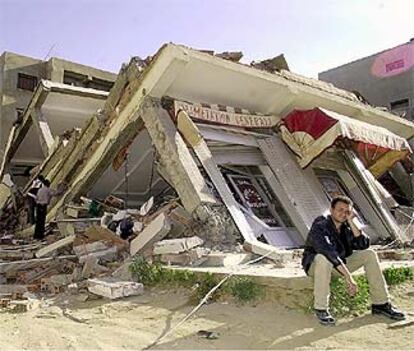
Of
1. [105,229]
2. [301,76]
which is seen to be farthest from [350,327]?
[301,76]

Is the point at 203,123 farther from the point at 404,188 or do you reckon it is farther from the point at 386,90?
the point at 386,90

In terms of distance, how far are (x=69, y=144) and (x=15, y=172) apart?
7.08 meters

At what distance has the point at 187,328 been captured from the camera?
4367 mm

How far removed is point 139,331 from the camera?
434 cm

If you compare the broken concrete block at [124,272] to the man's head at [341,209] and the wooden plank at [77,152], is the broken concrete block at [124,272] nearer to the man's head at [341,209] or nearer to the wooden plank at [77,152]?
the man's head at [341,209]

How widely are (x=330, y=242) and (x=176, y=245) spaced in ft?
8.83

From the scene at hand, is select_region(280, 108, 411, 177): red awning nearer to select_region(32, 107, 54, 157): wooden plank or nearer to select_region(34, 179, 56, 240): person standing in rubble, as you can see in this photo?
select_region(34, 179, 56, 240): person standing in rubble

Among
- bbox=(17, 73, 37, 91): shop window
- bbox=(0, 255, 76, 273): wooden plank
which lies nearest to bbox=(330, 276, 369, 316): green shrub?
bbox=(0, 255, 76, 273): wooden plank

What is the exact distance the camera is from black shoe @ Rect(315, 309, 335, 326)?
4.22 m

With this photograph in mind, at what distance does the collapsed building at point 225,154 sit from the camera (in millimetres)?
7676

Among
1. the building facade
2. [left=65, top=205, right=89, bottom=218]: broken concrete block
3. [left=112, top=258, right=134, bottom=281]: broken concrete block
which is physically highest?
the building facade

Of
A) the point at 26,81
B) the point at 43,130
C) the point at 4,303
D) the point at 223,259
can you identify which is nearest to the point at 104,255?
the point at 4,303

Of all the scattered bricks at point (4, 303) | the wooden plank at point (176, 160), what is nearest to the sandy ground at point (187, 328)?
the scattered bricks at point (4, 303)

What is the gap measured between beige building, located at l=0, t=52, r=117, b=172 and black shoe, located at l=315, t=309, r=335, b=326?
18.2 meters
